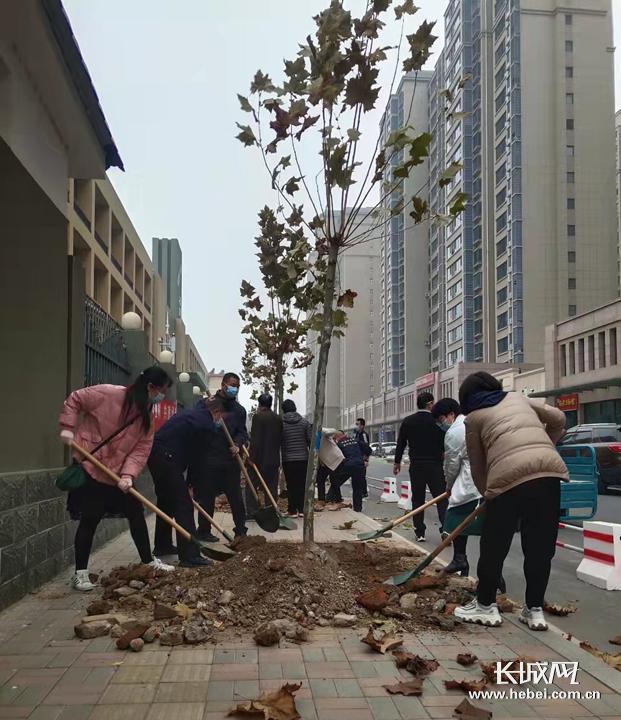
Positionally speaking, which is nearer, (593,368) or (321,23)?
(321,23)

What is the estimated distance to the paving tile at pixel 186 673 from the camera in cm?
373

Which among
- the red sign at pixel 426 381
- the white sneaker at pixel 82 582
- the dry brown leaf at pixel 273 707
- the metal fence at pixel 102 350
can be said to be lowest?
the white sneaker at pixel 82 582

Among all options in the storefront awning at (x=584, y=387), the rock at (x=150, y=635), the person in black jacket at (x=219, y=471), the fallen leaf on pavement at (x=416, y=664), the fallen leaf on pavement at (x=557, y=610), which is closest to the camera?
the fallen leaf on pavement at (x=416, y=664)

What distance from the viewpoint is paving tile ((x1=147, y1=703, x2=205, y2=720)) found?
10.6 ft

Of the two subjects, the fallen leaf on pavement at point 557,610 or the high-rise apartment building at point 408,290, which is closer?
the fallen leaf on pavement at point 557,610

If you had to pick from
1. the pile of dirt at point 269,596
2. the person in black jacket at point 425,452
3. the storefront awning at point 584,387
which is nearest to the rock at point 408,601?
the pile of dirt at point 269,596

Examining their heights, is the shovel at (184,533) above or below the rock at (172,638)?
above

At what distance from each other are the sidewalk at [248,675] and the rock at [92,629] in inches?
2.1

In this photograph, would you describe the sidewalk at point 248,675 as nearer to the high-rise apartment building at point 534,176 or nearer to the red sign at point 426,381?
the high-rise apartment building at point 534,176

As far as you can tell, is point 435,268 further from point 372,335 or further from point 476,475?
point 476,475

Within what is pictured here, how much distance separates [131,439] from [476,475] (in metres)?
2.77

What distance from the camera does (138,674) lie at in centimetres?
379

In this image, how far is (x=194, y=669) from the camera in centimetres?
388

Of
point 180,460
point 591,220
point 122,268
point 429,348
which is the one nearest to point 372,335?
point 429,348
